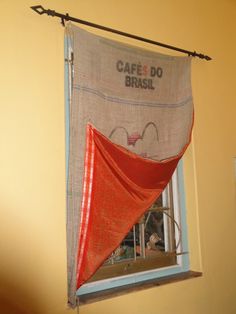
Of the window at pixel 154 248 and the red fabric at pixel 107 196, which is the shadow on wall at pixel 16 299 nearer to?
the red fabric at pixel 107 196

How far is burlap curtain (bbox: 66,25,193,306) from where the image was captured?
1.27 metres

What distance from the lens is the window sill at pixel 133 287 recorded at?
1341 mm

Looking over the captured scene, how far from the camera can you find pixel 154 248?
1.73 m

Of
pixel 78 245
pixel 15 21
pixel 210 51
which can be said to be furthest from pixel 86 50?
pixel 210 51

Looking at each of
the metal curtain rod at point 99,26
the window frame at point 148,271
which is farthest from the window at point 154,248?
the metal curtain rod at point 99,26

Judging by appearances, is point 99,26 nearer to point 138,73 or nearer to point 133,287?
point 138,73

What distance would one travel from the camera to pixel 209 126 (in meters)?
1.93

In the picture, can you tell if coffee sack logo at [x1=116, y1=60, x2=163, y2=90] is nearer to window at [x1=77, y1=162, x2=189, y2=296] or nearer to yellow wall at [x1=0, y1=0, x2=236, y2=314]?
yellow wall at [x1=0, y1=0, x2=236, y2=314]

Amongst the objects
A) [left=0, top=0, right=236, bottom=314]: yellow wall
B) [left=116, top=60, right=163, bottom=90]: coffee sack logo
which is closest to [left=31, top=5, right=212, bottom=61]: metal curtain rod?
[left=0, top=0, right=236, bottom=314]: yellow wall

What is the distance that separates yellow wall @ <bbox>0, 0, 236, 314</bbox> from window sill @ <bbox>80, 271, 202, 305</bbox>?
25mm

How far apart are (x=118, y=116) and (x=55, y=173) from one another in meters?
0.40

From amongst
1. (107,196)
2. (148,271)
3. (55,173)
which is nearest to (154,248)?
(148,271)

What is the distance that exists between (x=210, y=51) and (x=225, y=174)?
81 cm

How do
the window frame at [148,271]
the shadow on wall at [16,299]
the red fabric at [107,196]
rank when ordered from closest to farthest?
the shadow on wall at [16,299], the red fabric at [107,196], the window frame at [148,271]
